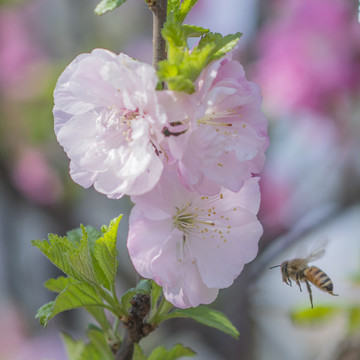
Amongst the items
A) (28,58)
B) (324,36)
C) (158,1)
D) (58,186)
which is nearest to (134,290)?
(158,1)

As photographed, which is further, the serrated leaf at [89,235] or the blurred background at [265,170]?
the blurred background at [265,170]

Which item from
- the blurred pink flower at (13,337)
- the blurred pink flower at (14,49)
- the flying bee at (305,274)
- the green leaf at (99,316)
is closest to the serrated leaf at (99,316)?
the green leaf at (99,316)

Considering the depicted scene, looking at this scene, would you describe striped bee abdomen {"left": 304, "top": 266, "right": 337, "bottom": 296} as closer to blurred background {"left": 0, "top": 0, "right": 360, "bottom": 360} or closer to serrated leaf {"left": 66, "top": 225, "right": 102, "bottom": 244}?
serrated leaf {"left": 66, "top": 225, "right": 102, "bottom": 244}

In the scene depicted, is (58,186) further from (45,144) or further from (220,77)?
(220,77)

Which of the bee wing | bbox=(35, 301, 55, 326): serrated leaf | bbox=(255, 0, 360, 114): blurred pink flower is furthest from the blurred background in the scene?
bbox=(35, 301, 55, 326): serrated leaf

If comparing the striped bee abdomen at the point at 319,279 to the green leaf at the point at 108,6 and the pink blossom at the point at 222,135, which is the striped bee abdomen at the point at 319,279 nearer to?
the pink blossom at the point at 222,135

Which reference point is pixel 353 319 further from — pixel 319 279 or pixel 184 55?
pixel 184 55

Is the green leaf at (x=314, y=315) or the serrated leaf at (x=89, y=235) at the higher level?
the serrated leaf at (x=89, y=235)

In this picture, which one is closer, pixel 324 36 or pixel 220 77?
pixel 220 77
